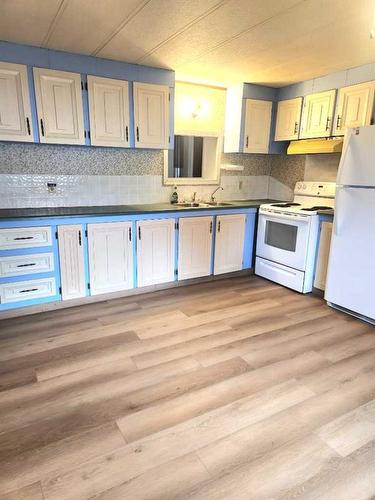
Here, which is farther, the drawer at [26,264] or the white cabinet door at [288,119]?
the white cabinet door at [288,119]

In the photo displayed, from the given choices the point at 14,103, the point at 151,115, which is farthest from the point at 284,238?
the point at 14,103

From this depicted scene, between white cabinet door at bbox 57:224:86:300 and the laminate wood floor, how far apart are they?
0.65 ft

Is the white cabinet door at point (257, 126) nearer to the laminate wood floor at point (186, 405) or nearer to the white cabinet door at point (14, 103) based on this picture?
the laminate wood floor at point (186, 405)

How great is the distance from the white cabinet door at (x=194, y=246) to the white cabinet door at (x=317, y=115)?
5.00 ft

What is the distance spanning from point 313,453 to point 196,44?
2.90m

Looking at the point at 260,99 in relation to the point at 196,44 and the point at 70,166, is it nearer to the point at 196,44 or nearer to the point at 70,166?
the point at 196,44

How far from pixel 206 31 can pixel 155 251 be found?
1956 millimetres

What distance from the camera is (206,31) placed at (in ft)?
7.88

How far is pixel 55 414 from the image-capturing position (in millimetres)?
1799

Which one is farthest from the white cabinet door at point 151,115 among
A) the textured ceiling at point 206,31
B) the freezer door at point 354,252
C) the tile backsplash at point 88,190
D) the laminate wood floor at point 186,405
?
the freezer door at point 354,252

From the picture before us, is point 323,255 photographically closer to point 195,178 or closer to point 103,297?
point 195,178

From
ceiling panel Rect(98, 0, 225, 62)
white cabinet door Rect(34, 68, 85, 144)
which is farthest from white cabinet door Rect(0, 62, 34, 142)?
ceiling panel Rect(98, 0, 225, 62)

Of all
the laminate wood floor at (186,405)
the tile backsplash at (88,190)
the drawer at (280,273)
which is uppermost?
the tile backsplash at (88,190)

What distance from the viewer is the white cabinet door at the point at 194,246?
11.7 ft
